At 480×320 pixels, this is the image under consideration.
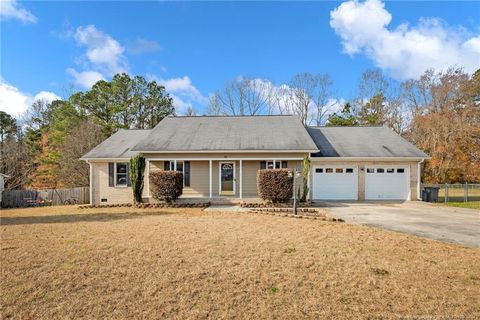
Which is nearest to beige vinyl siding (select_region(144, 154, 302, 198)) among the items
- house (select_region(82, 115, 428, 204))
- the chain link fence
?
house (select_region(82, 115, 428, 204))

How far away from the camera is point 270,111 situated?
3331cm

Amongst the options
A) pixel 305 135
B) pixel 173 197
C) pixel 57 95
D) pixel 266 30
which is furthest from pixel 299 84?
pixel 57 95

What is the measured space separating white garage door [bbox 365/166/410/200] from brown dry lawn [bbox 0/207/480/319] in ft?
31.5

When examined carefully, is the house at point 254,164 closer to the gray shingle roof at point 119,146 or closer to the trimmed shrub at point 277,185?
the gray shingle roof at point 119,146

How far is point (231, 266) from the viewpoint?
15.6 ft

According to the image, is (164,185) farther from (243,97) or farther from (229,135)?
(243,97)

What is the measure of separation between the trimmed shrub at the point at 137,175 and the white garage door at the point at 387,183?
12638 millimetres

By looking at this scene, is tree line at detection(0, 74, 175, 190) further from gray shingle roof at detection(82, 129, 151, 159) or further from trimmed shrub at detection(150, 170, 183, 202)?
trimmed shrub at detection(150, 170, 183, 202)

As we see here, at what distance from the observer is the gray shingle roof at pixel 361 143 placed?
16.0 meters

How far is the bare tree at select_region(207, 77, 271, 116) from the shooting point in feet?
108

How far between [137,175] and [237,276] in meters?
11.6

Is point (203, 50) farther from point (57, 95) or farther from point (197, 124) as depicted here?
point (57, 95)

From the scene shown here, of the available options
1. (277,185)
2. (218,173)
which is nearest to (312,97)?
(218,173)

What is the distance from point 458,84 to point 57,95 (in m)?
42.8
